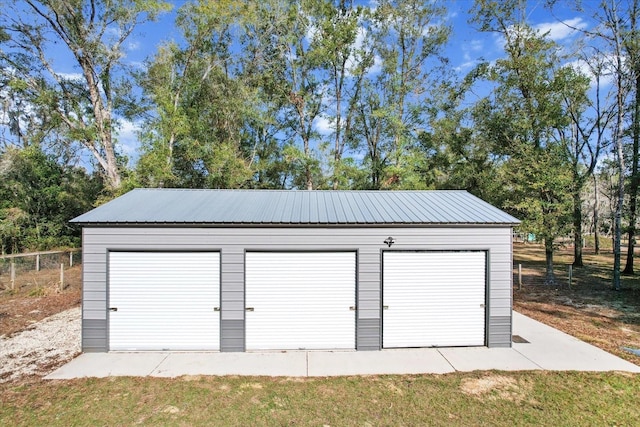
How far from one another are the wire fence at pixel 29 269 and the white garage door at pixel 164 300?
23.2ft

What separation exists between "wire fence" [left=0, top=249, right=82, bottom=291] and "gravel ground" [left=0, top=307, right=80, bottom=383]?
170 inches

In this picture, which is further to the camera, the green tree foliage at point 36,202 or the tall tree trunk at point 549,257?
the green tree foliage at point 36,202

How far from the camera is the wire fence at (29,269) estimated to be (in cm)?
1257

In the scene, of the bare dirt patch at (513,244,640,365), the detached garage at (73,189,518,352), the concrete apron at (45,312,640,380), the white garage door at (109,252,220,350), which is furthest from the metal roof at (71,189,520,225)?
Answer: the bare dirt patch at (513,244,640,365)

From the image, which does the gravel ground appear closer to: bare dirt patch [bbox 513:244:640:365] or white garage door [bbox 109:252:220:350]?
white garage door [bbox 109:252:220:350]

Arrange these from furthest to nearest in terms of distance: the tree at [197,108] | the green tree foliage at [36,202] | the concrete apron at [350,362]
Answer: the green tree foliage at [36,202]
the tree at [197,108]
the concrete apron at [350,362]

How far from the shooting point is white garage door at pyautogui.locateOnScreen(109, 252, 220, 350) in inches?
292

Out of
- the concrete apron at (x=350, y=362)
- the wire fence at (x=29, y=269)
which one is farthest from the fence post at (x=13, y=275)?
the concrete apron at (x=350, y=362)

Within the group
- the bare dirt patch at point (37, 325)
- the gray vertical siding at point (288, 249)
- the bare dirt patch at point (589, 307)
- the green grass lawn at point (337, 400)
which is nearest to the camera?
the green grass lawn at point (337, 400)

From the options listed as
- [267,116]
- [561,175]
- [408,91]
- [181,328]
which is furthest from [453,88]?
[181,328]

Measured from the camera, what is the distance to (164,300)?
7.50m

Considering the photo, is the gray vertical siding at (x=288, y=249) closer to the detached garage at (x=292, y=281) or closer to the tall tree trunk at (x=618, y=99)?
the detached garage at (x=292, y=281)

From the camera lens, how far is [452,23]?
21.0 meters

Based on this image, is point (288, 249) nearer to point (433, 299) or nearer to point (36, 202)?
point (433, 299)
